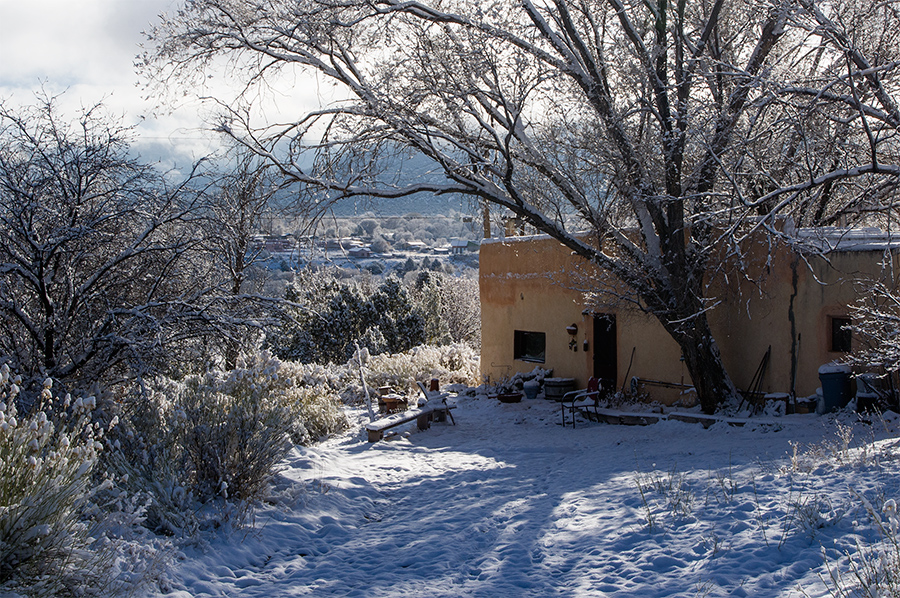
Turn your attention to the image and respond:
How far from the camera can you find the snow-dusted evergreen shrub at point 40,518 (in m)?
3.66

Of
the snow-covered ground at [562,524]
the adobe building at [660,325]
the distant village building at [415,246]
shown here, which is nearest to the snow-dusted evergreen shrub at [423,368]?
the adobe building at [660,325]

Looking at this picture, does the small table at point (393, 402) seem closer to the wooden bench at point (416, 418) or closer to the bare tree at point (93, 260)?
the wooden bench at point (416, 418)

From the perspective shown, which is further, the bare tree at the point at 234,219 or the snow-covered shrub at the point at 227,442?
the bare tree at the point at 234,219

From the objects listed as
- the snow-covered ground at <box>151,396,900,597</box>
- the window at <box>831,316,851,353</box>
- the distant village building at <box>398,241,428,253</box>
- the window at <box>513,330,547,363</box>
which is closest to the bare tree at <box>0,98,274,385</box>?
the snow-covered ground at <box>151,396,900,597</box>

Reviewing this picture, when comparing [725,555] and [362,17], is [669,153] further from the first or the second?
[725,555]

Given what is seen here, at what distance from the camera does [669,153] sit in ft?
32.7

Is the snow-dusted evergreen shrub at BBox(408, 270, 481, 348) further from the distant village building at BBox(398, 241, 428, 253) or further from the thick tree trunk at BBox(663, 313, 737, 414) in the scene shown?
the distant village building at BBox(398, 241, 428, 253)

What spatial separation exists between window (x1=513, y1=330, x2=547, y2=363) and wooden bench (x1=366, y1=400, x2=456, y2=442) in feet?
12.6

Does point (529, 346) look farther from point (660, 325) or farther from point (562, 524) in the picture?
point (562, 524)

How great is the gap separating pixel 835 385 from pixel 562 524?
6.14m

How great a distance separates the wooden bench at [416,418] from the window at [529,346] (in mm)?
3833

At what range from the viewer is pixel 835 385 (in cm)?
993

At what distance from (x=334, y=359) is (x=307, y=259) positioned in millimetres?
16480

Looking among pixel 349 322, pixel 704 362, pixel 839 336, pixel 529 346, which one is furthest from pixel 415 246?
pixel 839 336
